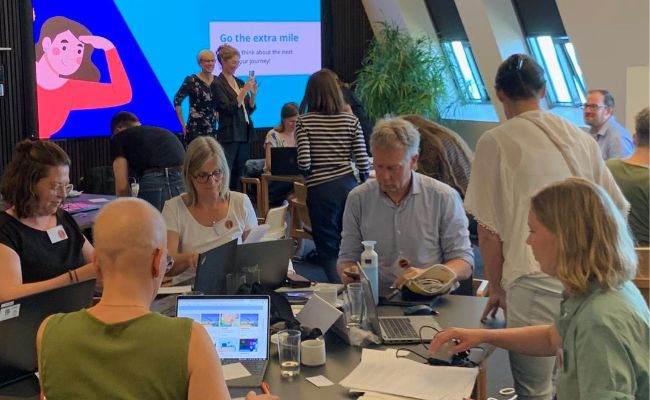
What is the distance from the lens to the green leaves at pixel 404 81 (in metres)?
10.1

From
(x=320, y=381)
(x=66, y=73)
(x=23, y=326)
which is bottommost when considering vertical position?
(x=320, y=381)

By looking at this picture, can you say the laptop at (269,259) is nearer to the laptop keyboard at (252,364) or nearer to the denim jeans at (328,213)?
the laptop keyboard at (252,364)

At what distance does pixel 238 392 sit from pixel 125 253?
29.7 inches

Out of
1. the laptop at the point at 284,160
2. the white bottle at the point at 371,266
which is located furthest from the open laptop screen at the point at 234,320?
the laptop at the point at 284,160

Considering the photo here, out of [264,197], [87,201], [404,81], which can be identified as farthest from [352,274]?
[404,81]

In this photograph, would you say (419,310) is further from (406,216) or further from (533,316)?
(406,216)

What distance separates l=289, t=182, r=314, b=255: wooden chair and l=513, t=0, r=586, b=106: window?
396 cm

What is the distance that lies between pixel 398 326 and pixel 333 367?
41 cm

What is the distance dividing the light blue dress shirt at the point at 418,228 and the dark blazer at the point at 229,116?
4936mm

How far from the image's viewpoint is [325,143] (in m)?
5.65

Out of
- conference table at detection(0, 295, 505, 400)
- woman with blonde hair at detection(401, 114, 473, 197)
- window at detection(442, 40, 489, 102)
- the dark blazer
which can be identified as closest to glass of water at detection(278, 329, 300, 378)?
conference table at detection(0, 295, 505, 400)

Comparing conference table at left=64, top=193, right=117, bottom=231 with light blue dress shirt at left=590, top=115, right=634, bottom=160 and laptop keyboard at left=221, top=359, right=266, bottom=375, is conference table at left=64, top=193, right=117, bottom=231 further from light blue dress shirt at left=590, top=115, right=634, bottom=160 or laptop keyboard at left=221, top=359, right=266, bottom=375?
light blue dress shirt at left=590, top=115, right=634, bottom=160

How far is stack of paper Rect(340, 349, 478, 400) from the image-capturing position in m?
2.41

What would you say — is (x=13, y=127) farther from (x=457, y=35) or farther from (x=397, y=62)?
(x=457, y=35)
